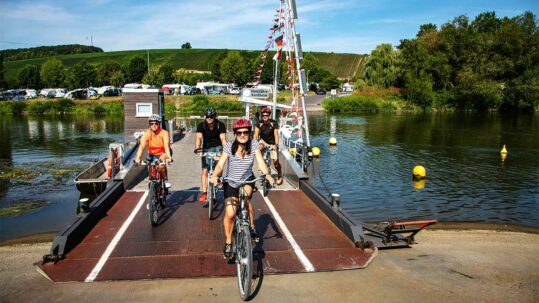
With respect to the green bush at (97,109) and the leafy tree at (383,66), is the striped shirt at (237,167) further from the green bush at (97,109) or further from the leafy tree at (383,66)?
the leafy tree at (383,66)

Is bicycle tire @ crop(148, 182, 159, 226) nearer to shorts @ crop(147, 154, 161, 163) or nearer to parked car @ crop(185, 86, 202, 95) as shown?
shorts @ crop(147, 154, 161, 163)

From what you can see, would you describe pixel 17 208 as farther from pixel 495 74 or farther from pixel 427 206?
pixel 495 74

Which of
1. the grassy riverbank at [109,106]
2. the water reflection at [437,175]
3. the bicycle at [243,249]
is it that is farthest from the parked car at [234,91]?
the bicycle at [243,249]

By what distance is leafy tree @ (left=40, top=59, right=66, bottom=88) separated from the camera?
101 metres

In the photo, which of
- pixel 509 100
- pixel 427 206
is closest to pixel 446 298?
Result: pixel 427 206

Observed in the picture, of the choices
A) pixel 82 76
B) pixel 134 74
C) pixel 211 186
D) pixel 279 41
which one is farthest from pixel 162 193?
pixel 134 74

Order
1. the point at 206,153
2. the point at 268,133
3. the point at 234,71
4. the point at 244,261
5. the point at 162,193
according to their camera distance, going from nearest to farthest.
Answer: the point at 244,261 < the point at 162,193 < the point at 206,153 < the point at 268,133 < the point at 234,71

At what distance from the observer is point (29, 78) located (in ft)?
340

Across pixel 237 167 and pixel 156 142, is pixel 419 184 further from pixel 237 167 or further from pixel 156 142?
pixel 237 167

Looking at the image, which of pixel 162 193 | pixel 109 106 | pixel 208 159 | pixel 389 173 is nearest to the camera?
pixel 162 193

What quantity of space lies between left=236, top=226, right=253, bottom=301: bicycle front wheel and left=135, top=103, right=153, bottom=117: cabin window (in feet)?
53.7

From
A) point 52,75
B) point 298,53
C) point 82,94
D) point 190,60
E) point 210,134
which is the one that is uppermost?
point 190,60

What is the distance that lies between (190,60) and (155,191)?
145 meters

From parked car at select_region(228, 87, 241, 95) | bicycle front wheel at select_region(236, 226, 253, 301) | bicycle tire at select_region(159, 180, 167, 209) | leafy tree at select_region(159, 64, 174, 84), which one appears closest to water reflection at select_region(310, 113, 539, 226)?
bicycle tire at select_region(159, 180, 167, 209)
